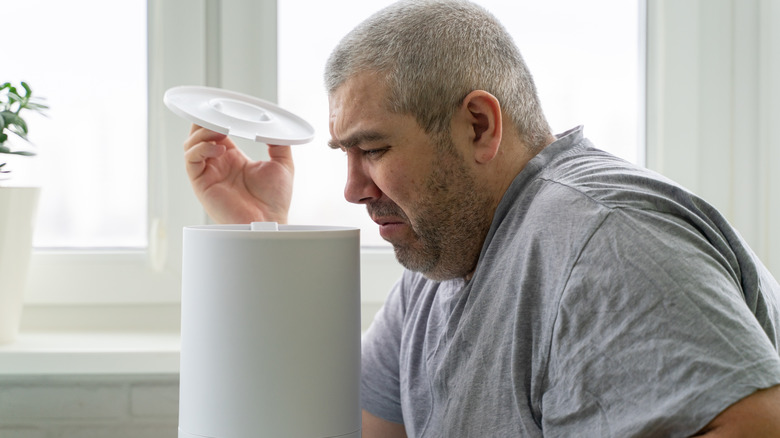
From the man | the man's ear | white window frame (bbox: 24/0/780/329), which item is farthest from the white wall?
the man's ear

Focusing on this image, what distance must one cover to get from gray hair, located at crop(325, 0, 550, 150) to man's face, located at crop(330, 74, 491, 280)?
0.9 inches

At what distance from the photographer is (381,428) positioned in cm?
139

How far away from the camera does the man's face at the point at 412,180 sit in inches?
40.4

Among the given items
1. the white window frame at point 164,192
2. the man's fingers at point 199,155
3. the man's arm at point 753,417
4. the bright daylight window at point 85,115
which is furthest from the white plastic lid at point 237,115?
the man's arm at point 753,417

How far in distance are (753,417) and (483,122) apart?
1.67ft

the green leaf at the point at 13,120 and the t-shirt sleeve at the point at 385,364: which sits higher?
the green leaf at the point at 13,120

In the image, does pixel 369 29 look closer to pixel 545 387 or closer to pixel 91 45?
pixel 545 387

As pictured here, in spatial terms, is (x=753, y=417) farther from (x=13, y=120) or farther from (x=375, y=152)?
(x=13, y=120)

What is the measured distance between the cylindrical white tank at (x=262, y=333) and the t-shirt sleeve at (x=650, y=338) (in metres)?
0.29

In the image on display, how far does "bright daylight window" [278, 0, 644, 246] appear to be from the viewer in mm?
1664

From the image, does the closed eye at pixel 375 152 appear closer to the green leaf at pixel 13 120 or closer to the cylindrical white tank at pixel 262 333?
the cylindrical white tank at pixel 262 333

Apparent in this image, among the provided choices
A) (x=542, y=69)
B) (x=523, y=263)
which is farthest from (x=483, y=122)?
(x=542, y=69)

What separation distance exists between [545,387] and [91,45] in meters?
1.29

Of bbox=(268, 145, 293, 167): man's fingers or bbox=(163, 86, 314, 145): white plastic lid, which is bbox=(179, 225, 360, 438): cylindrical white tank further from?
bbox=(268, 145, 293, 167): man's fingers
